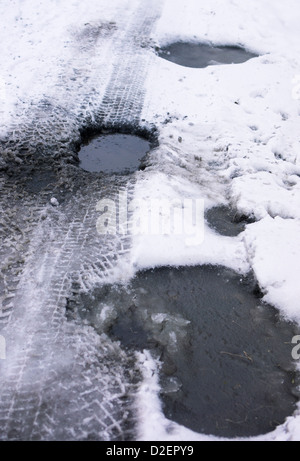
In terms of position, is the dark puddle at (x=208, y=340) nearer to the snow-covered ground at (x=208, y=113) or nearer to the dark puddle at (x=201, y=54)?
the snow-covered ground at (x=208, y=113)

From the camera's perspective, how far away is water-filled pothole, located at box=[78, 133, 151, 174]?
499 centimetres

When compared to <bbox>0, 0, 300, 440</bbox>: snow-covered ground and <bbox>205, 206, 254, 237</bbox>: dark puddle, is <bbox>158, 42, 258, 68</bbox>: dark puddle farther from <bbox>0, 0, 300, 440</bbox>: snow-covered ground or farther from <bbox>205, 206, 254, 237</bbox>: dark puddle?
<bbox>205, 206, 254, 237</bbox>: dark puddle

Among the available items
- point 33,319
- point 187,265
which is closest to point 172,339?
point 187,265

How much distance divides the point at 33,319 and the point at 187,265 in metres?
1.47

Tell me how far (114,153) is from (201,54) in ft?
11.7

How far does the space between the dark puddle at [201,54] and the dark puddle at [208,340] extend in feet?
15.8

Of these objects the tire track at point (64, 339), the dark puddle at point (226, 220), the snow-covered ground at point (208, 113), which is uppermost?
the snow-covered ground at point (208, 113)

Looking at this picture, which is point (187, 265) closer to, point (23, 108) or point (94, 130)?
point (94, 130)

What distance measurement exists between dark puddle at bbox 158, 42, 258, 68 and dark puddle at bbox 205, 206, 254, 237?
3744mm

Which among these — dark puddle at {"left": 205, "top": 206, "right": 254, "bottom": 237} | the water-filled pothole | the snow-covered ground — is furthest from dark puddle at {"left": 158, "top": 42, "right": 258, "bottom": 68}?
dark puddle at {"left": 205, "top": 206, "right": 254, "bottom": 237}

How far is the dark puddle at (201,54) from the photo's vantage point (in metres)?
7.30

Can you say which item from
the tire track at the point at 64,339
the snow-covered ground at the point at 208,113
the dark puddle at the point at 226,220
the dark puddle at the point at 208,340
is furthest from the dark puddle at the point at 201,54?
the dark puddle at the point at 208,340

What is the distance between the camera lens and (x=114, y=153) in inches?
206

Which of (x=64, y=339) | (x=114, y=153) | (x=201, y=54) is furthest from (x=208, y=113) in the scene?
(x=64, y=339)
